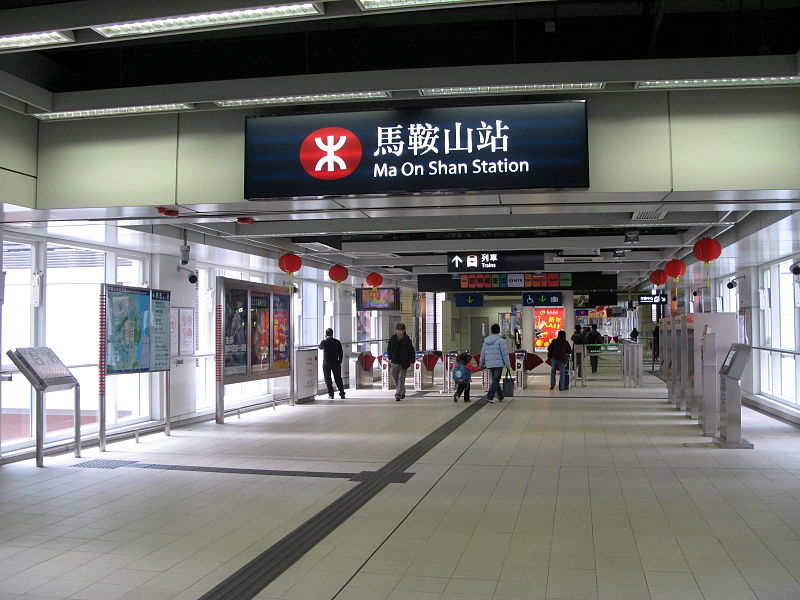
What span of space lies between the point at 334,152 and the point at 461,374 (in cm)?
901

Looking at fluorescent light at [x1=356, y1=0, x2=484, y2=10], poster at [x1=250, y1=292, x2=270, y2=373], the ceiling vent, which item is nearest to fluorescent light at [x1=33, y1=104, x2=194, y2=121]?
fluorescent light at [x1=356, y1=0, x2=484, y2=10]

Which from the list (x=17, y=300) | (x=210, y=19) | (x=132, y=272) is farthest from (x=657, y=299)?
(x=210, y=19)

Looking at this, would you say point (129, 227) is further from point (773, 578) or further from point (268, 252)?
point (773, 578)

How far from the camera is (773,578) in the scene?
4.29 metres

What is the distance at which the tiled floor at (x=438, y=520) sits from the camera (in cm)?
427

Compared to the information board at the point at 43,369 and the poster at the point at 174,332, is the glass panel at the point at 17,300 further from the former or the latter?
the poster at the point at 174,332

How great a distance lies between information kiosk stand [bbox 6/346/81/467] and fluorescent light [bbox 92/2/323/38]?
436 centimetres

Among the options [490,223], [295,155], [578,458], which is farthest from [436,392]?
[295,155]

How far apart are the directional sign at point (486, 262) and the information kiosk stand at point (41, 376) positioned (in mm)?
7838

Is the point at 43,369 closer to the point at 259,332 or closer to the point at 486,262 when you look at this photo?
the point at 259,332

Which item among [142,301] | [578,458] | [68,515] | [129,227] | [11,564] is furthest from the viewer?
[142,301]

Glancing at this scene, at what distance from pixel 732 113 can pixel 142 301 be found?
714 centimetres

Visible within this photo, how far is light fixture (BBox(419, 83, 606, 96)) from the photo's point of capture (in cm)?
559

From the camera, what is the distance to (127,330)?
9.07 meters
